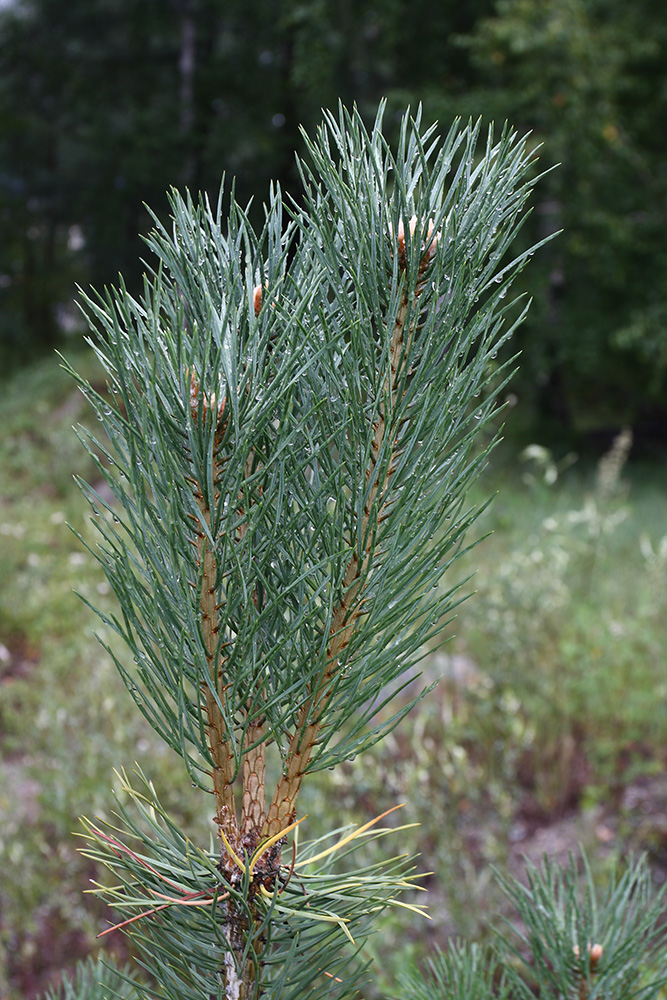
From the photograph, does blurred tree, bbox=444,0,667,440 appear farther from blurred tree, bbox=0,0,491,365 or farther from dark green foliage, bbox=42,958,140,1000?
dark green foliage, bbox=42,958,140,1000

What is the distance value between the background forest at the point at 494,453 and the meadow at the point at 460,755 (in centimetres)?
2

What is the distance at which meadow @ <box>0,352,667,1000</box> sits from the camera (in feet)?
8.61

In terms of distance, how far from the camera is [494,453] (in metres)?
9.07

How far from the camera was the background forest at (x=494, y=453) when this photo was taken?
2861 mm

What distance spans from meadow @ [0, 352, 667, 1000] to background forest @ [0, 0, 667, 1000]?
0.02 m

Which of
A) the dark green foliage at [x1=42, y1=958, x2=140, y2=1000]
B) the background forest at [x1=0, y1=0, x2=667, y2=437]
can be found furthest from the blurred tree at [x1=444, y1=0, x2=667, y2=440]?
the dark green foliage at [x1=42, y1=958, x2=140, y2=1000]

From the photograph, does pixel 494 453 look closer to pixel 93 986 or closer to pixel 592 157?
pixel 592 157

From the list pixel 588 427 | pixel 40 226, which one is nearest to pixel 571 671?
pixel 588 427

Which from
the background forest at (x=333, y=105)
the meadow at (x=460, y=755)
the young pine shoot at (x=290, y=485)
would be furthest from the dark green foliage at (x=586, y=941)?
the background forest at (x=333, y=105)

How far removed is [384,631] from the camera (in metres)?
0.63

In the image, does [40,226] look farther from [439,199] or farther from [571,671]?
[439,199]

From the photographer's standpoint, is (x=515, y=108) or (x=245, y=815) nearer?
(x=245, y=815)

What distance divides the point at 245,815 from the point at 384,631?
0.63ft

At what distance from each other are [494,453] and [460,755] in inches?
271
